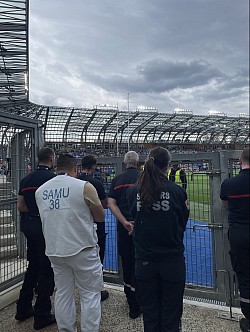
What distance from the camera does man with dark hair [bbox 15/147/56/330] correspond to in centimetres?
288

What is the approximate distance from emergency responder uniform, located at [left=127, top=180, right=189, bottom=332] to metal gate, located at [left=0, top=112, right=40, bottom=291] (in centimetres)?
206

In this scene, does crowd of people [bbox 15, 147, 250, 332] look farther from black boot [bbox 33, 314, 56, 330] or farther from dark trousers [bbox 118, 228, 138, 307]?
dark trousers [bbox 118, 228, 138, 307]

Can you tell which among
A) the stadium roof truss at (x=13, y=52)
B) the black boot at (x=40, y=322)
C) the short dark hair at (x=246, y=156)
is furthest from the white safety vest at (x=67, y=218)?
the stadium roof truss at (x=13, y=52)

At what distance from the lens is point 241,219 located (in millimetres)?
2186

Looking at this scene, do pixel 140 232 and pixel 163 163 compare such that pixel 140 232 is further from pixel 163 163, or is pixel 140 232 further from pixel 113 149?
pixel 113 149

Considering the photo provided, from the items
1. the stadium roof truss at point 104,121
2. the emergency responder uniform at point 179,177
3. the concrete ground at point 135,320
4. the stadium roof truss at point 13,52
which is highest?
the stadium roof truss at point 104,121

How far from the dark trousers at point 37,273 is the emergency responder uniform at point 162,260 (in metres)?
1.13

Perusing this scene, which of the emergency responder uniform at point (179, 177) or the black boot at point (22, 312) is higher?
the emergency responder uniform at point (179, 177)

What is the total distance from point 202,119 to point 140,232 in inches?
2001

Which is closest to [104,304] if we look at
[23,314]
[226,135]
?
[23,314]

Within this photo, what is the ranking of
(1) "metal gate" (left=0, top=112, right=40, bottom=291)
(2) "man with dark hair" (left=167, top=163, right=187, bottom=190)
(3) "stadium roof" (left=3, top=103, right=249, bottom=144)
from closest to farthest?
(2) "man with dark hair" (left=167, top=163, right=187, bottom=190) → (1) "metal gate" (left=0, top=112, right=40, bottom=291) → (3) "stadium roof" (left=3, top=103, right=249, bottom=144)

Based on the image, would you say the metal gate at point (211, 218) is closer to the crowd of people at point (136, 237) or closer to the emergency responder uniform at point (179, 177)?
the emergency responder uniform at point (179, 177)

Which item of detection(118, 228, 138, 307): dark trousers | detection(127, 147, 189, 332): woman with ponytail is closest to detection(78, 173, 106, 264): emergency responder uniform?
detection(118, 228, 138, 307): dark trousers

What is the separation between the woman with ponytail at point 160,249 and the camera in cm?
→ 210
